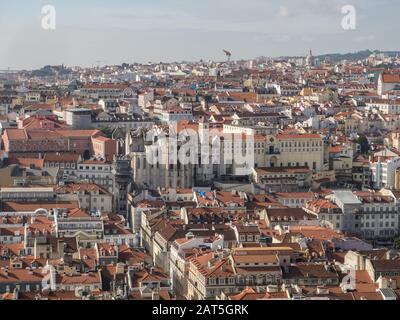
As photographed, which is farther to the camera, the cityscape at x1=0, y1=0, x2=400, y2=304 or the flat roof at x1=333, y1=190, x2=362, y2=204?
the flat roof at x1=333, y1=190, x2=362, y2=204

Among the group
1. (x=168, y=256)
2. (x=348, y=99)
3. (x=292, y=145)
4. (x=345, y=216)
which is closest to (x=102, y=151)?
(x=292, y=145)

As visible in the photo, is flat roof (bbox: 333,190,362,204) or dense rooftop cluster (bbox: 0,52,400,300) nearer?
dense rooftop cluster (bbox: 0,52,400,300)

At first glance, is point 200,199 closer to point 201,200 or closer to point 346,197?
point 201,200

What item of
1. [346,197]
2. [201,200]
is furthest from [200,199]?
[346,197]

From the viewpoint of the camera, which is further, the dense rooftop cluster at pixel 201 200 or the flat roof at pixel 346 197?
the flat roof at pixel 346 197

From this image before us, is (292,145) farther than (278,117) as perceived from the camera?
No

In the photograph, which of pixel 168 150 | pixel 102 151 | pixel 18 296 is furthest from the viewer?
pixel 102 151

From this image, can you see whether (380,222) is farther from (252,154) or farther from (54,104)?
(54,104)

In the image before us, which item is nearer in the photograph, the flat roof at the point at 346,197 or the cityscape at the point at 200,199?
the cityscape at the point at 200,199
